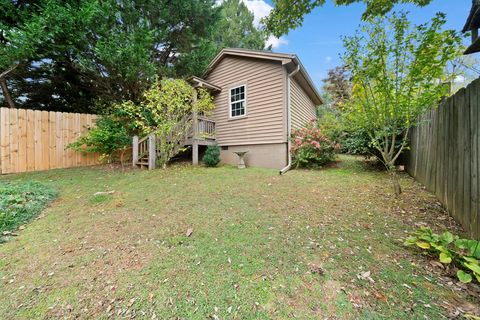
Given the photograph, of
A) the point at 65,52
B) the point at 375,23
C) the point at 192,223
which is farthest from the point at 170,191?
the point at 65,52

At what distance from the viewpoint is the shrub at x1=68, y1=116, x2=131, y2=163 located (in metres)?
7.58

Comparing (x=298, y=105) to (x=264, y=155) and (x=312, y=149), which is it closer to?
(x=312, y=149)

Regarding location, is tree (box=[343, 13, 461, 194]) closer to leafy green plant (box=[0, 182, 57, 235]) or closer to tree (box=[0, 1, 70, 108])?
leafy green plant (box=[0, 182, 57, 235])

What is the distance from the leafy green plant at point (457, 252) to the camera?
1.87 m

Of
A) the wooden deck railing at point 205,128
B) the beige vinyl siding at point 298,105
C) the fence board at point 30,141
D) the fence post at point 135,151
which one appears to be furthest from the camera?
the wooden deck railing at point 205,128

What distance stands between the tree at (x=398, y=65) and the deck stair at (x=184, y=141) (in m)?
6.26

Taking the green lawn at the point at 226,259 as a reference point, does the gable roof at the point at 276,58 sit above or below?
above

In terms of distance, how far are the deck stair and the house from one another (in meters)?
0.04

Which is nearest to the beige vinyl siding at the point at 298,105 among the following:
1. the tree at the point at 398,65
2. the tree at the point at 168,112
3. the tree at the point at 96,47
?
the tree at the point at 168,112

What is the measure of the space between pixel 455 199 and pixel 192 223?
13.1ft

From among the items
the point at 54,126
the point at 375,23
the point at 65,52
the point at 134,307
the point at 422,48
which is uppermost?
the point at 65,52

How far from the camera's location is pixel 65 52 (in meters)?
8.27

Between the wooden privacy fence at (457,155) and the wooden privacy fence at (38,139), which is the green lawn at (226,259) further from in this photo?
the wooden privacy fence at (38,139)

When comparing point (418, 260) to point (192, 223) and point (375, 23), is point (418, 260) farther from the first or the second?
point (375, 23)
